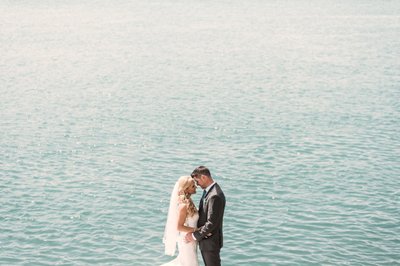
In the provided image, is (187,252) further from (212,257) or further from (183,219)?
(183,219)

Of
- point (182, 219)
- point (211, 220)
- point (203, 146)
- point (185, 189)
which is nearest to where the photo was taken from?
point (211, 220)

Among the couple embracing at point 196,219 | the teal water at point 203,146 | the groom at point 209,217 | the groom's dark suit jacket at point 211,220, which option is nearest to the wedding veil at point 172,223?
the couple embracing at point 196,219

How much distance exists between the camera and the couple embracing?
53.9ft

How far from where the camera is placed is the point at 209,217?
16.5m

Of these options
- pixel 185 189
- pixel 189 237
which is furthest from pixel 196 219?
pixel 185 189

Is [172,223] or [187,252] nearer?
[172,223]

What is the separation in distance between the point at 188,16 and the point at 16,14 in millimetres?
34423

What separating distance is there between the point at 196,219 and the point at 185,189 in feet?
2.93

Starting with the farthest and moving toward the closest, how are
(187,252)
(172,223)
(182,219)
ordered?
(187,252), (172,223), (182,219)

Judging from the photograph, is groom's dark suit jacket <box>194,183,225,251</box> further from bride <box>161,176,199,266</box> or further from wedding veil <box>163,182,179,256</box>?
wedding veil <box>163,182,179,256</box>

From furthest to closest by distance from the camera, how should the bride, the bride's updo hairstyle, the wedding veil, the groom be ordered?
1. the wedding veil
2. the bride
3. the bride's updo hairstyle
4. the groom

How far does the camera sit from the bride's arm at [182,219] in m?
16.8

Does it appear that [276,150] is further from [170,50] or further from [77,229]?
[170,50]

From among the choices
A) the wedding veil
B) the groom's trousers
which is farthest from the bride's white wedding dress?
the groom's trousers
